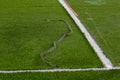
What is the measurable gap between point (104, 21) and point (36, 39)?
2830 mm

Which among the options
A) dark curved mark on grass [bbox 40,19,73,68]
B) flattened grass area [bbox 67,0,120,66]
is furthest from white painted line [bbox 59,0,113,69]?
dark curved mark on grass [bbox 40,19,73,68]

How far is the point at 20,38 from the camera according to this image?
1005 cm

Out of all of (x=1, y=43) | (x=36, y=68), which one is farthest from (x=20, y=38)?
(x=36, y=68)

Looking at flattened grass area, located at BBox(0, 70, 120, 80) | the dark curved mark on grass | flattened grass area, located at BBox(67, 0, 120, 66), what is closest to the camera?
flattened grass area, located at BBox(0, 70, 120, 80)

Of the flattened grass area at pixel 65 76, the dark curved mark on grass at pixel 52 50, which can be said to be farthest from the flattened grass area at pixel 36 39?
the flattened grass area at pixel 65 76

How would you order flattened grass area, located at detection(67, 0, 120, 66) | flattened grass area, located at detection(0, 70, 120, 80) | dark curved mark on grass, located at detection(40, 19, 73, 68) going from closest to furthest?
1. flattened grass area, located at detection(0, 70, 120, 80)
2. dark curved mark on grass, located at detection(40, 19, 73, 68)
3. flattened grass area, located at detection(67, 0, 120, 66)

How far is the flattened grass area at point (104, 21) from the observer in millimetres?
9508

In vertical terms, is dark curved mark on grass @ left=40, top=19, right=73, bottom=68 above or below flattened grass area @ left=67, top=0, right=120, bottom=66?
above

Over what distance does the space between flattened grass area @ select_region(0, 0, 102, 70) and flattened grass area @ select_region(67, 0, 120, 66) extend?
0.42 m

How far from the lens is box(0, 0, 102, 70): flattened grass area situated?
8.49 meters

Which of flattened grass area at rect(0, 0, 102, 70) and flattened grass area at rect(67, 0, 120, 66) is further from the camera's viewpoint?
flattened grass area at rect(67, 0, 120, 66)

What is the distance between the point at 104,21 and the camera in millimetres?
11922

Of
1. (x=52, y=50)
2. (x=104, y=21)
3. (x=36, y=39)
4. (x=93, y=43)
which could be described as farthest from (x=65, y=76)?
(x=104, y=21)

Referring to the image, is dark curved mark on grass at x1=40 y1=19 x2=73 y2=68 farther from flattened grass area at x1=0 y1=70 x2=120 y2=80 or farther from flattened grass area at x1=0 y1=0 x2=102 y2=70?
flattened grass area at x1=0 y1=70 x2=120 y2=80
